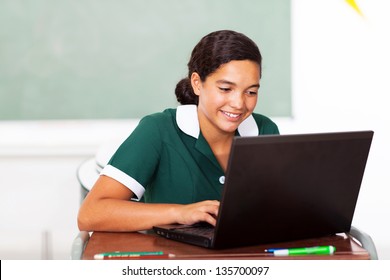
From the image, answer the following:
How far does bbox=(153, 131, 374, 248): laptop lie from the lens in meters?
1.23

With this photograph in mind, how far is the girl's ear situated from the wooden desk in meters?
0.49

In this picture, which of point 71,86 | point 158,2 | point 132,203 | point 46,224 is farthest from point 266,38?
point 132,203

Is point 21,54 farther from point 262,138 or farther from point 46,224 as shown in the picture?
point 262,138

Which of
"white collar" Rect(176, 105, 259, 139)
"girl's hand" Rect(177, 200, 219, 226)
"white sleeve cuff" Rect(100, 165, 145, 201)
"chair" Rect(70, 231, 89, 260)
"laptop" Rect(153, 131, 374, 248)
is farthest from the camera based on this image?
"white collar" Rect(176, 105, 259, 139)

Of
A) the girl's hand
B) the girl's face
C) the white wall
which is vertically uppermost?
the white wall

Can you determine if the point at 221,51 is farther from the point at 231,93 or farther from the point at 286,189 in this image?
the point at 286,189

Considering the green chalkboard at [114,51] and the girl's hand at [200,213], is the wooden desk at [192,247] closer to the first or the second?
the girl's hand at [200,213]

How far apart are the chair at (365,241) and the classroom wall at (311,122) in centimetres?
192

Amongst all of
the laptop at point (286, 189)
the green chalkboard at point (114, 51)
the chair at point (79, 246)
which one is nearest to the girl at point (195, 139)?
the chair at point (79, 246)

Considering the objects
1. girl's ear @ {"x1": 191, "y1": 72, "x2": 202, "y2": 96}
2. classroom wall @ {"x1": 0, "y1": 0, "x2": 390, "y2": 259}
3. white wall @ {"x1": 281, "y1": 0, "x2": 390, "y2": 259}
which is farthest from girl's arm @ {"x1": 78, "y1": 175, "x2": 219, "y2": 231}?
white wall @ {"x1": 281, "y1": 0, "x2": 390, "y2": 259}

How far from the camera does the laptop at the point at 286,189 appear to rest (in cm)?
123

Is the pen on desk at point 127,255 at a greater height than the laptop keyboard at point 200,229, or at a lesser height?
lesser

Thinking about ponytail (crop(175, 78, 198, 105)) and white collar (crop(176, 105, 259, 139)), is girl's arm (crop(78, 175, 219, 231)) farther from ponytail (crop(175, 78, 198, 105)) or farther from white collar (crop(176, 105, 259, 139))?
ponytail (crop(175, 78, 198, 105))

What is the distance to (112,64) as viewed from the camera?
134 inches
